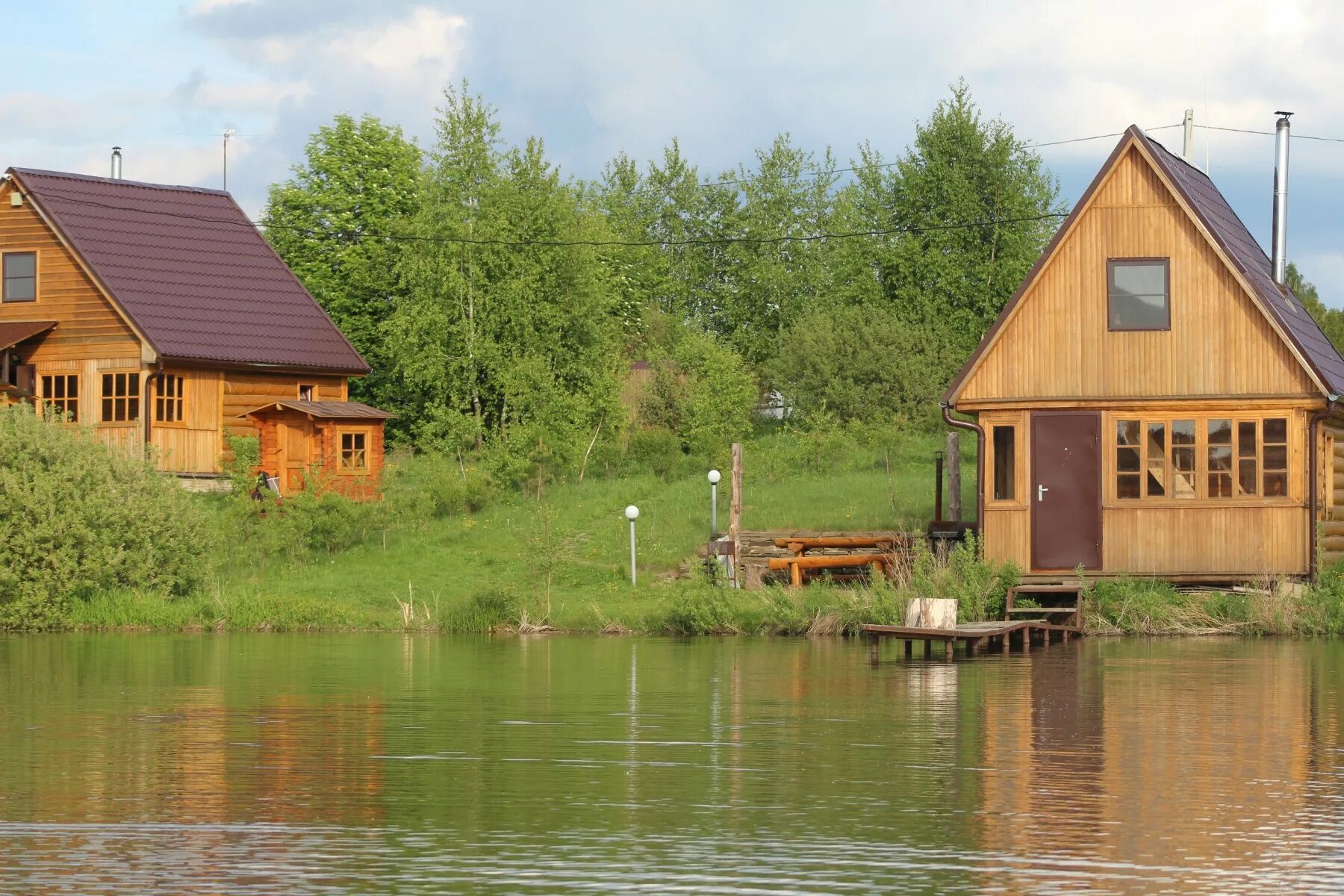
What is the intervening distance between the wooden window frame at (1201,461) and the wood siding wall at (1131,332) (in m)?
0.44

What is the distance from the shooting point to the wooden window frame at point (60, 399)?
4709 cm

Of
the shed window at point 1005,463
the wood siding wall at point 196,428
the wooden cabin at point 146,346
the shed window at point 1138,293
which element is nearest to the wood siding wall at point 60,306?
the wooden cabin at point 146,346

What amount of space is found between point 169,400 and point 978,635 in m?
25.3

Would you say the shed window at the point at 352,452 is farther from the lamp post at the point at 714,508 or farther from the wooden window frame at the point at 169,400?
the lamp post at the point at 714,508

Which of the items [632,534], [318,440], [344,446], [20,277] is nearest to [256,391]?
[318,440]

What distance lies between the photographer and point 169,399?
154 ft

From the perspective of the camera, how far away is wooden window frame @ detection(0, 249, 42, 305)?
156 feet

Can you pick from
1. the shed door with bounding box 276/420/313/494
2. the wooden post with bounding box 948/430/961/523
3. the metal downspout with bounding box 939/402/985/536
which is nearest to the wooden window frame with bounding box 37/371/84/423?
the shed door with bounding box 276/420/313/494

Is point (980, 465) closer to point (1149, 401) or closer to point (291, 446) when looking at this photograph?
point (1149, 401)

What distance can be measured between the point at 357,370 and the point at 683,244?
123ft

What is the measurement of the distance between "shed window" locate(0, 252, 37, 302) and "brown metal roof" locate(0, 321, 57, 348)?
0.77 m

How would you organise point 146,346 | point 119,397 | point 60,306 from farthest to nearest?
point 60,306, point 119,397, point 146,346

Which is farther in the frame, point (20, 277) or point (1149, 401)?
point (20, 277)

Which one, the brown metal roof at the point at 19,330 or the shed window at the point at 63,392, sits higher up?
the brown metal roof at the point at 19,330
